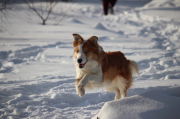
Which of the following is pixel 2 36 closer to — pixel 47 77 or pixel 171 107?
pixel 47 77

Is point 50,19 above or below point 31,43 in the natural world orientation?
above

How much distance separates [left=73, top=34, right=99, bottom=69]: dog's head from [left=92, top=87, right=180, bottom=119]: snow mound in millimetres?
627

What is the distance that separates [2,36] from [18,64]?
8.07ft

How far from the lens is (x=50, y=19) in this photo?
10.2 metres

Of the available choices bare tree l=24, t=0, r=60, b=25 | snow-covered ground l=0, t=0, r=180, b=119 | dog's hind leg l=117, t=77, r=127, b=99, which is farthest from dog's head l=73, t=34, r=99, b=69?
bare tree l=24, t=0, r=60, b=25

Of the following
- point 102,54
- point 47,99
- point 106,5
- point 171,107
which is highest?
point 106,5

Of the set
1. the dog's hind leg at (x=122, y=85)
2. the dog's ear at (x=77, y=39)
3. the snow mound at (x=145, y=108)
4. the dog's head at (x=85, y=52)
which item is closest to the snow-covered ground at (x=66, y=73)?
the snow mound at (x=145, y=108)

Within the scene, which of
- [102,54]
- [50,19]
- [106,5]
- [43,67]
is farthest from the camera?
[106,5]

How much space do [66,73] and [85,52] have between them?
7.53 feet

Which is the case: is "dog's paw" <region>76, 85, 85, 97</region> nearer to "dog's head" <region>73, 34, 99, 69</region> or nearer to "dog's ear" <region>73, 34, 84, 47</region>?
"dog's head" <region>73, 34, 99, 69</region>

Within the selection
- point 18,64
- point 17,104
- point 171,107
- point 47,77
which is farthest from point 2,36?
point 171,107

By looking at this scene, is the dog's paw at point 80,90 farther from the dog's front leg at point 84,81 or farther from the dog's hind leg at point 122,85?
the dog's hind leg at point 122,85

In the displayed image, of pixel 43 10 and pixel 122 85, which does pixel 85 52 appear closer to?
pixel 122 85

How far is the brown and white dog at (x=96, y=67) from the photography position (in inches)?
94.9
